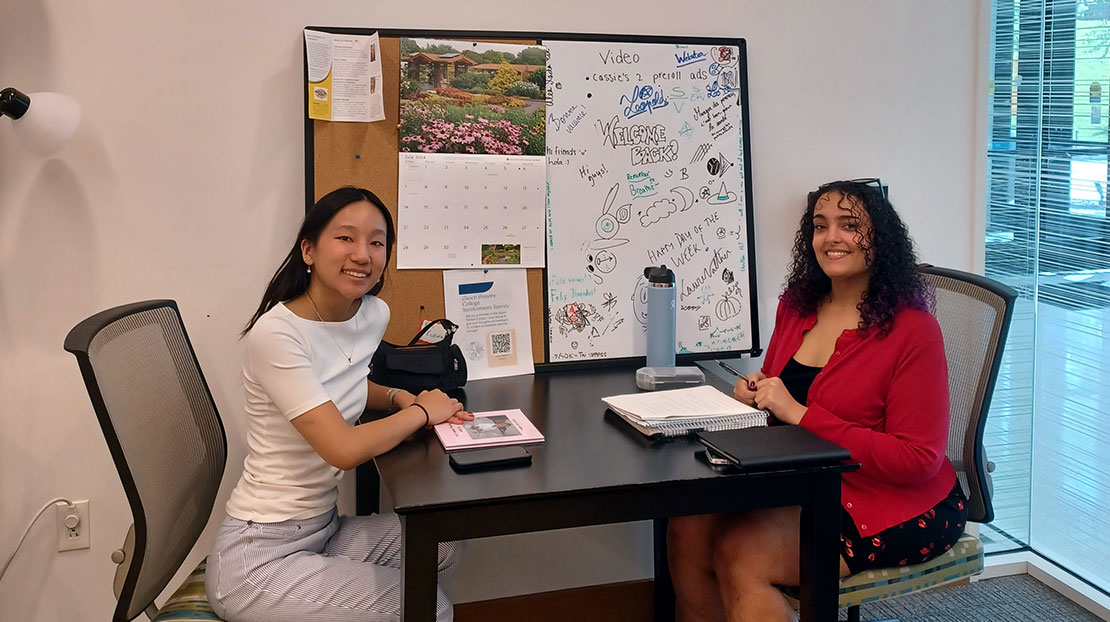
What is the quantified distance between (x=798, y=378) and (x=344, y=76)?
4.20 ft

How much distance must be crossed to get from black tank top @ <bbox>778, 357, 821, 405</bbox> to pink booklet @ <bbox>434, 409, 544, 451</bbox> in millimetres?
614

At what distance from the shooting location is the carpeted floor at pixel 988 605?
2.54 meters

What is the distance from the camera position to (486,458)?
151 centimetres

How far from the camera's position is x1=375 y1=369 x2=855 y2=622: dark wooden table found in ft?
4.52

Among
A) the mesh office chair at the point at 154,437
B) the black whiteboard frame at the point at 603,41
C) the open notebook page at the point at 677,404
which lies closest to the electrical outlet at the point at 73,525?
the mesh office chair at the point at 154,437

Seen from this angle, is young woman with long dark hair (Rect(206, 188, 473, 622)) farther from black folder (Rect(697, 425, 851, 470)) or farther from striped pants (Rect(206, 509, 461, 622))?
black folder (Rect(697, 425, 851, 470))

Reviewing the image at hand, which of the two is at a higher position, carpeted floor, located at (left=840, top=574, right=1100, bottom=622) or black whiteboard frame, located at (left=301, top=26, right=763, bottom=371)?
black whiteboard frame, located at (left=301, top=26, right=763, bottom=371)

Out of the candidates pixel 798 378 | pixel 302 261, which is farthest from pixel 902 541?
pixel 302 261

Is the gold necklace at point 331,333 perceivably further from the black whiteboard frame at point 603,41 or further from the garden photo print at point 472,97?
the garden photo print at point 472,97

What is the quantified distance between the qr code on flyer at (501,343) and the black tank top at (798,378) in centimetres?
69

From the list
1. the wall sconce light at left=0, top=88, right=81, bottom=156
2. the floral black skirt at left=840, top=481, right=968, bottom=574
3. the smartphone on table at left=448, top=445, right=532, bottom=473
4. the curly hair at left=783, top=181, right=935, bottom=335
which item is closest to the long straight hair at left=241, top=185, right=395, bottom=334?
the smartphone on table at left=448, top=445, right=532, bottom=473

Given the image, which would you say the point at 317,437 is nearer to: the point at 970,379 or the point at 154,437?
the point at 154,437

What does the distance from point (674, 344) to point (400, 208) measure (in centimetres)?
79

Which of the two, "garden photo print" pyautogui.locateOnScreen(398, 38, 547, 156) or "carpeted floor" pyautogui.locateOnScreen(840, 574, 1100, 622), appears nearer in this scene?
"garden photo print" pyautogui.locateOnScreen(398, 38, 547, 156)
